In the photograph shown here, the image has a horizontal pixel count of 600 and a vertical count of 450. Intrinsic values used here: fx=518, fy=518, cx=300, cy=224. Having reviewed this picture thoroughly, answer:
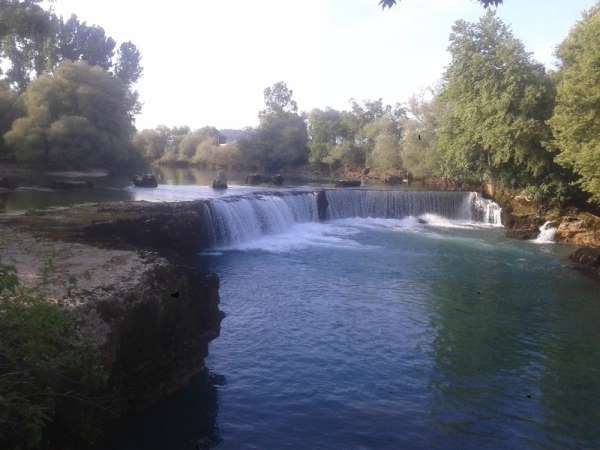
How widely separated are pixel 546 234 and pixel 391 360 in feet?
51.3

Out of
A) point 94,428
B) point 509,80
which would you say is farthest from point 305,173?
point 94,428

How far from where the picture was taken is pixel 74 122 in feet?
108

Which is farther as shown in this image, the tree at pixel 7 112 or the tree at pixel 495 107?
the tree at pixel 7 112

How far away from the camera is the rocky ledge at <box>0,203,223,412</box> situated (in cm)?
625

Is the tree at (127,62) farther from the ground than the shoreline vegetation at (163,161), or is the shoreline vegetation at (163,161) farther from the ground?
the tree at (127,62)

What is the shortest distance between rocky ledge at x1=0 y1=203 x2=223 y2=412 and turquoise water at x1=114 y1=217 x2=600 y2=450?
0.46 metres

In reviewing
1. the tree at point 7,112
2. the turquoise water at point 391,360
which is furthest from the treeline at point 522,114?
the tree at point 7,112

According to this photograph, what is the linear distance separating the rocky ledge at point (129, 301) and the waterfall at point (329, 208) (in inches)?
328

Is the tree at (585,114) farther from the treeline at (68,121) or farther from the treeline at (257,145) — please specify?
the treeline at (257,145)

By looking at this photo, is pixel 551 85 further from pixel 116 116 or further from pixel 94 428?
pixel 116 116

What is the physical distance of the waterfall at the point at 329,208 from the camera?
62.2 ft

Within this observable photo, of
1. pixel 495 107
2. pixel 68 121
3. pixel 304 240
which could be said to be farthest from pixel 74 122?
pixel 495 107

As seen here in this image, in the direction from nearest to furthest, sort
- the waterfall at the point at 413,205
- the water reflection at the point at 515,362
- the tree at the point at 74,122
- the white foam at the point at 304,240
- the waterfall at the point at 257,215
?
the water reflection at the point at 515,362 < the white foam at the point at 304,240 < the waterfall at the point at 257,215 < the waterfall at the point at 413,205 < the tree at the point at 74,122

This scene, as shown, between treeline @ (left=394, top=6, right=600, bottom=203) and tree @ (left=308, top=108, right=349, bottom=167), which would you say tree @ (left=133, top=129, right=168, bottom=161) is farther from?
treeline @ (left=394, top=6, right=600, bottom=203)
